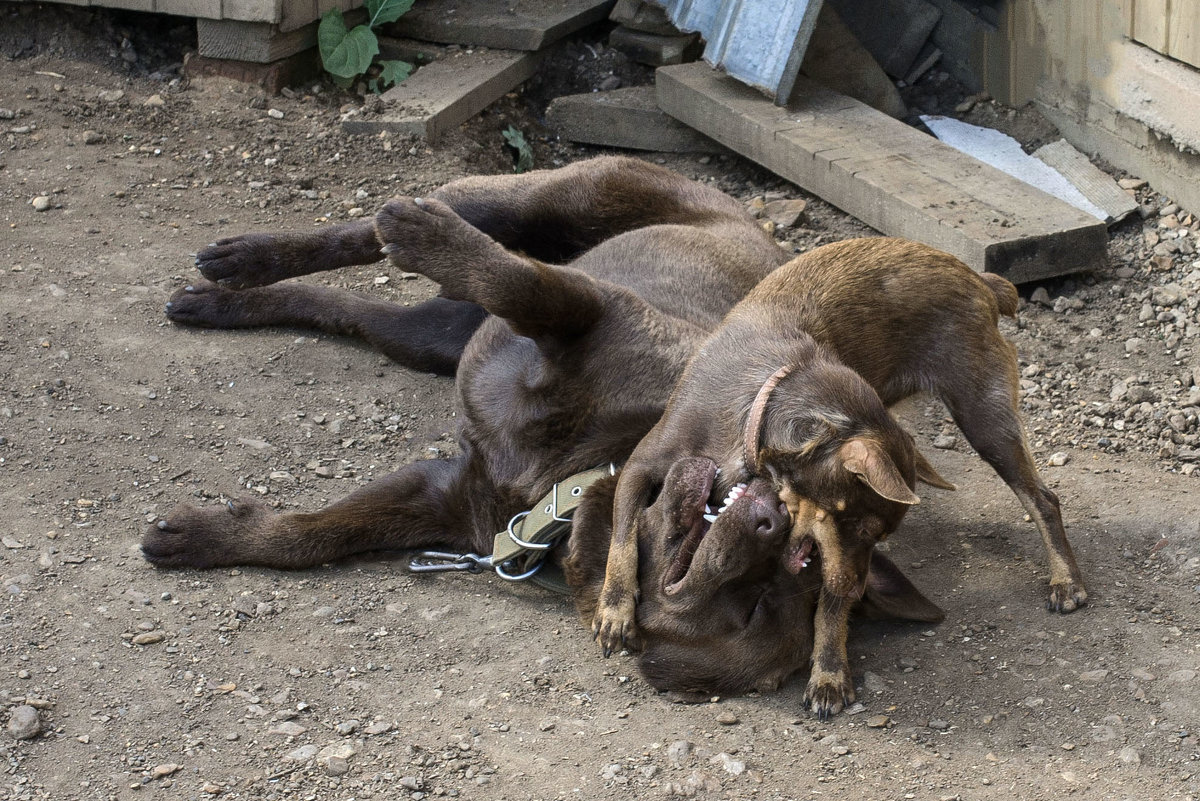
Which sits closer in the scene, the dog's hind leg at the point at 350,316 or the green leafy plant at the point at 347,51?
the dog's hind leg at the point at 350,316

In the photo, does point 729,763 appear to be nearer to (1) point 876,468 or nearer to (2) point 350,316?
(1) point 876,468

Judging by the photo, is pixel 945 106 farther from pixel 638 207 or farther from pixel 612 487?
pixel 612 487

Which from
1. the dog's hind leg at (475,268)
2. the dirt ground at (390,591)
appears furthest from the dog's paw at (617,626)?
the dog's hind leg at (475,268)

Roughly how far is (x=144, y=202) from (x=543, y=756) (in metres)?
3.88

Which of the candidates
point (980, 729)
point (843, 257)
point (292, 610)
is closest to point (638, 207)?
point (843, 257)

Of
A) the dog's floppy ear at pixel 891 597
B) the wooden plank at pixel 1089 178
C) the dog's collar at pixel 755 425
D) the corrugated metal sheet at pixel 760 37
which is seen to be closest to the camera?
the dog's collar at pixel 755 425

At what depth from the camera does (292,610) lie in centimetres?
396

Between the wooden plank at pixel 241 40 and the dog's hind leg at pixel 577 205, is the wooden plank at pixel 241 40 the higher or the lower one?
the lower one

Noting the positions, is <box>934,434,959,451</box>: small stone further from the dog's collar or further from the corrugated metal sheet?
the corrugated metal sheet

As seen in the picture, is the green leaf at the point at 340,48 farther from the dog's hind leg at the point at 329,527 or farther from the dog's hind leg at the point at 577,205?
the dog's hind leg at the point at 329,527

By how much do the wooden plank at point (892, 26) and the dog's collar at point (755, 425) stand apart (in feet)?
14.9

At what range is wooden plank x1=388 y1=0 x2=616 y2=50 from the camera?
7.47 m

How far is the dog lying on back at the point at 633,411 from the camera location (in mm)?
3463

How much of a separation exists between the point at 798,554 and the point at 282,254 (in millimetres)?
2605
